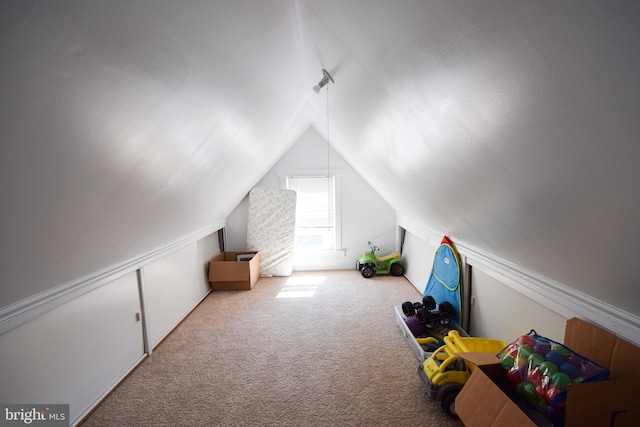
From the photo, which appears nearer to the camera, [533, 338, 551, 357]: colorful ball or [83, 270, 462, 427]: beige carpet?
[533, 338, 551, 357]: colorful ball

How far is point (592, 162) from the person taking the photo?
0.79m

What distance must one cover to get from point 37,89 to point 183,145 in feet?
2.92

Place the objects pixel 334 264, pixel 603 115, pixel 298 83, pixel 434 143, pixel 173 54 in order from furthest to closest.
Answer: pixel 334 264 < pixel 298 83 < pixel 434 143 < pixel 173 54 < pixel 603 115

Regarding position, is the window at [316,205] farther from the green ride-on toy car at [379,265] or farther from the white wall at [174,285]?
the white wall at [174,285]

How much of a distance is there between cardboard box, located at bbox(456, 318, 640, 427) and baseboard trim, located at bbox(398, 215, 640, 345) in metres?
0.07

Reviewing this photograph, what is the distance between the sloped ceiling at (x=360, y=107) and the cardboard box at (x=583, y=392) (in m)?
0.23

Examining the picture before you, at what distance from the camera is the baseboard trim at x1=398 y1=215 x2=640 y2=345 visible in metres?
1.20

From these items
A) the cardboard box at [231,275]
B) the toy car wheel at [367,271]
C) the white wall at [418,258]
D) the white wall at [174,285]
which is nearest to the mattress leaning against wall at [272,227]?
the cardboard box at [231,275]

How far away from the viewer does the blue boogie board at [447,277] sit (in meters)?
2.61

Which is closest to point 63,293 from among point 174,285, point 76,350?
point 76,350

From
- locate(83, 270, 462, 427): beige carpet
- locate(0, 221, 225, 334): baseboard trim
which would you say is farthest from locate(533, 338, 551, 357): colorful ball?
locate(0, 221, 225, 334): baseboard trim

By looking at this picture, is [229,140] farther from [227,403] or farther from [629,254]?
[629,254]

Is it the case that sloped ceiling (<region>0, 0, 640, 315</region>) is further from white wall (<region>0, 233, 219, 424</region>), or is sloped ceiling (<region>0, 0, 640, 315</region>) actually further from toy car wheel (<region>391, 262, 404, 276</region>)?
toy car wheel (<region>391, 262, 404, 276</region>)

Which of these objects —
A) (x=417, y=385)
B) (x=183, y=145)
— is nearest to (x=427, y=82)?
(x=183, y=145)
